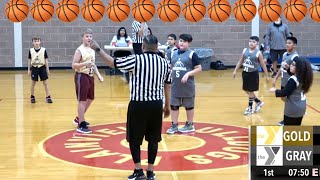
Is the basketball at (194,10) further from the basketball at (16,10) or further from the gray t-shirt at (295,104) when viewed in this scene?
the gray t-shirt at (295,104)

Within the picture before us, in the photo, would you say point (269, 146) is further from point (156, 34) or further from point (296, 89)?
point (156, 34)

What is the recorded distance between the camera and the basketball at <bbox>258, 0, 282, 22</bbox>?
10789 millimetres

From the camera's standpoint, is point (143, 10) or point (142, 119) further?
point (143, 10)

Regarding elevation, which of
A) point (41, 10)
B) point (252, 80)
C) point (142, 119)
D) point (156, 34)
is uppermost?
point (41, 10)

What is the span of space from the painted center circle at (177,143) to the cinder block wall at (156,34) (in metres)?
10.4

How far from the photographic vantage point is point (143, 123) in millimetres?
6711

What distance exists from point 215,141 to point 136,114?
2622 mm

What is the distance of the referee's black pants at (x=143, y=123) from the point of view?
22.0ft

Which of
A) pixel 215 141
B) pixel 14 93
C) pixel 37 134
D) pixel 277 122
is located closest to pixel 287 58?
pixel 277 122

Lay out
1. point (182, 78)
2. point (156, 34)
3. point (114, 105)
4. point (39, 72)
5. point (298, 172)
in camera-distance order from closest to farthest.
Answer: point (298, 172) < point (182, 78) < point (114, 105) < point (39, 72) < point (156, 34)

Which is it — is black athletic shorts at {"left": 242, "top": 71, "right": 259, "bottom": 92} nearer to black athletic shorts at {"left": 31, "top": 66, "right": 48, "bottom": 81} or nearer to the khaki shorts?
the khaki shorts

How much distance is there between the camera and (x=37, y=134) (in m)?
9.45

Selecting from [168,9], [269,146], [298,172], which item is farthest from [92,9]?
[298,172]
